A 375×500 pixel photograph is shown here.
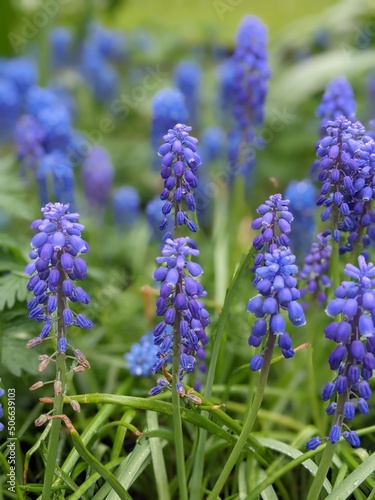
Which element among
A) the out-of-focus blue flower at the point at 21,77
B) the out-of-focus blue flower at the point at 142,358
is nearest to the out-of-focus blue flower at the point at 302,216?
the out-of-focus blue flower at the point at 142,358

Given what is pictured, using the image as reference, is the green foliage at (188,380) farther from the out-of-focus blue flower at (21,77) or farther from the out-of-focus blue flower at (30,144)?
the out-of-focus blue flower at (21,77)

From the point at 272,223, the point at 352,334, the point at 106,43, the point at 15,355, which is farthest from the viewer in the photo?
the point at 106,43

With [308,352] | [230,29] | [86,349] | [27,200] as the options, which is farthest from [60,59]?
[308,352]

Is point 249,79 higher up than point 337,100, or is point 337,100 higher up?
point 249,79

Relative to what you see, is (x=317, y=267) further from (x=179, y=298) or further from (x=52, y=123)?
(x=52, y=123)

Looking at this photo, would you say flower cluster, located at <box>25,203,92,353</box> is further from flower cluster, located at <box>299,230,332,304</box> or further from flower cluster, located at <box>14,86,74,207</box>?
flower cluster, located at <box>14,86,74,207</box>

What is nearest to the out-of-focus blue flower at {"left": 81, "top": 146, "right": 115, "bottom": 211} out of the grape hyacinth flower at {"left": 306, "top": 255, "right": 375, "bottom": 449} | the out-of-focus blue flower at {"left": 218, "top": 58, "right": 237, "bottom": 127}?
the out-of-focus blue flower at {"left": 218, "top": 58, "right": 237, "bottom": 127}

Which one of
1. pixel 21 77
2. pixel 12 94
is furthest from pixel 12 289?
pixel 21 77
